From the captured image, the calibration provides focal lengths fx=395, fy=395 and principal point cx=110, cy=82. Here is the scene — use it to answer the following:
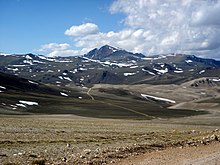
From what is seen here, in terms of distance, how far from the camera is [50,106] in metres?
145

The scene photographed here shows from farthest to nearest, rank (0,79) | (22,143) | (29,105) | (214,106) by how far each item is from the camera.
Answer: (0,79)
(214,106)
(29,105)
(22,143)

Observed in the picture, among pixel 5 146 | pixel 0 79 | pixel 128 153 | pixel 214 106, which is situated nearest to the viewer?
pixel 128 153

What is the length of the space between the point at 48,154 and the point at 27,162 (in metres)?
3.79

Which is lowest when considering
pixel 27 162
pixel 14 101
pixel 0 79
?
pixel 27 162

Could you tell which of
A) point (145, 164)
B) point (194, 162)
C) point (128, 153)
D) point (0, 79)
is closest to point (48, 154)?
point (128, 153)

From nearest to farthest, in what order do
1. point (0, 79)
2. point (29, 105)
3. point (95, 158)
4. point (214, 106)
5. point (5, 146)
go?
1. point (95, 158)
2. point (5, 146)
3. point (29, 105)
4. point (214, 106)
5. point (0, 79)

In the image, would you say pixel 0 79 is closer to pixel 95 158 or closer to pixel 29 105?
pixel 29 105

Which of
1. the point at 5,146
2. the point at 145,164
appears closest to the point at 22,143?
the point at 5,146

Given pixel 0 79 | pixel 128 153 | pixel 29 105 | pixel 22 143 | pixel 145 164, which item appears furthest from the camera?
pixel 0 79

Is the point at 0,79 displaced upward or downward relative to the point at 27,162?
upward

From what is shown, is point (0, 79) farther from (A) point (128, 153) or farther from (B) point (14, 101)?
(A) point (128, 153)

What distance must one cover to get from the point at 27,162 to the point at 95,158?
3.87m

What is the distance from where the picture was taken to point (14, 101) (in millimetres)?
139125

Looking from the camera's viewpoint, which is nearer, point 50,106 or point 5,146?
point 5,146
